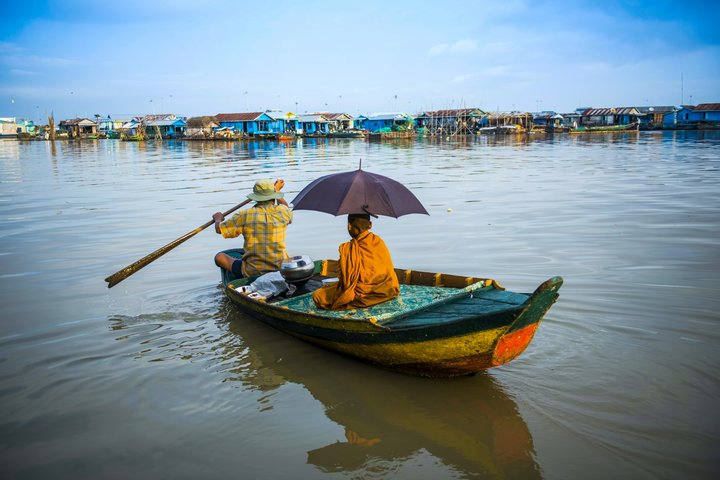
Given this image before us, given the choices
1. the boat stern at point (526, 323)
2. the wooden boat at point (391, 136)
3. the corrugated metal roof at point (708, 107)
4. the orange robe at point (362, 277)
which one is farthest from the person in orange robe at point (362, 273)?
the corrugated metal roof at point (708, 107)

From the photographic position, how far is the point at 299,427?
4.05 metres

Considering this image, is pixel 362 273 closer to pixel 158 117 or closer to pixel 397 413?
pixel 397 413

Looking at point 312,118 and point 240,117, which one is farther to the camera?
point 312,118

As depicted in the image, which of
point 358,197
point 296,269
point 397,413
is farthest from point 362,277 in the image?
point 397,413

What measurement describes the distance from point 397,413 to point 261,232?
273 centimetres

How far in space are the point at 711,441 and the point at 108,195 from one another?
53.8 ft

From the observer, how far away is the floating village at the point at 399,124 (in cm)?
6475

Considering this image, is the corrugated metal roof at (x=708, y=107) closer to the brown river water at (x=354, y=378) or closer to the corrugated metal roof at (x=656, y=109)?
the corrugated metal roof at (x=656, y=109)

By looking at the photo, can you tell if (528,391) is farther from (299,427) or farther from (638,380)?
(299,427)

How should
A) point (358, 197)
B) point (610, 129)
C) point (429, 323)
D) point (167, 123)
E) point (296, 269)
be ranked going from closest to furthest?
point (429, 323)
point (358, 197)
point (296, 269)
point (610, 129)
point (167, 123)

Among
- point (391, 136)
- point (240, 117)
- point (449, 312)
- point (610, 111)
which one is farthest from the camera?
point (610, 111)

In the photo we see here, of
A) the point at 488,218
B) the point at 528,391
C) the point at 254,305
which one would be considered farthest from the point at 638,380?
the point at 488,218

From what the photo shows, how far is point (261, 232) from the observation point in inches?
240

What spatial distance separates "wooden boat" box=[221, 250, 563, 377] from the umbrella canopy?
0.83m
